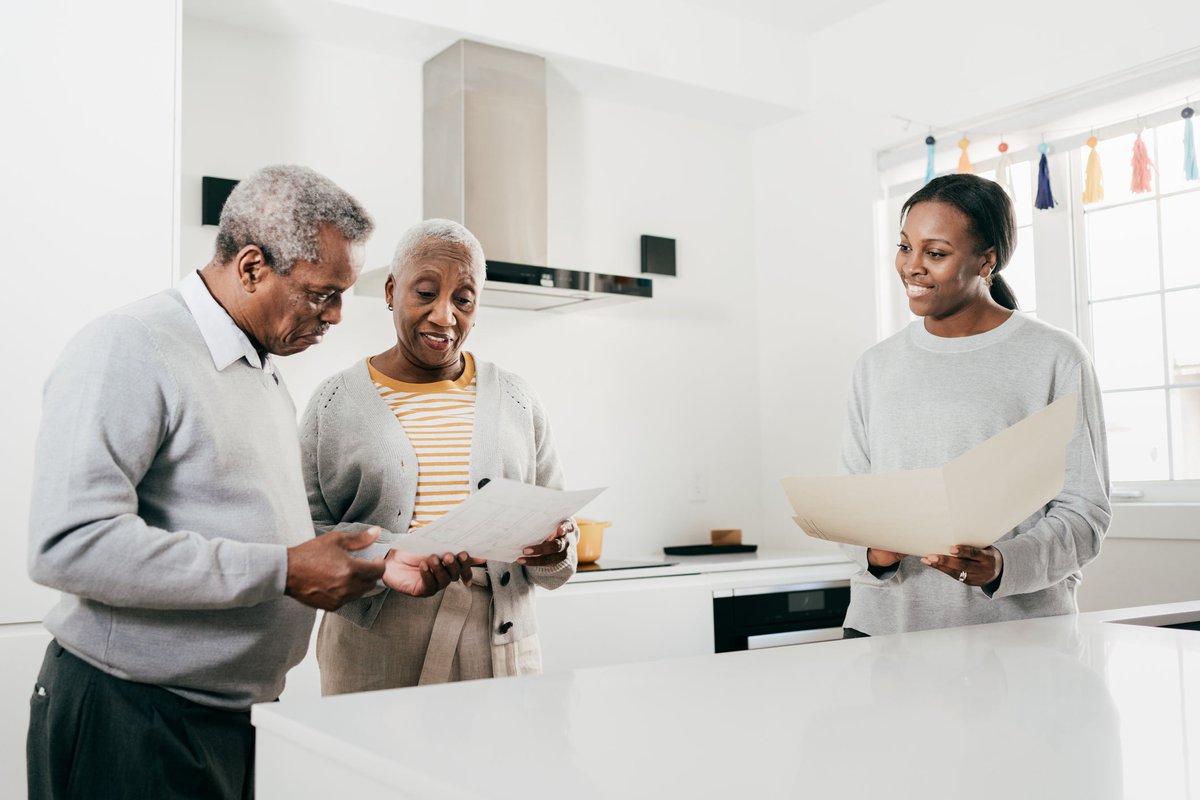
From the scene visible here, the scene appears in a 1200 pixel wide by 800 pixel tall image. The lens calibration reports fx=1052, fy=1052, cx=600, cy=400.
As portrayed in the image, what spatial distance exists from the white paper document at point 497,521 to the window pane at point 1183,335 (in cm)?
216

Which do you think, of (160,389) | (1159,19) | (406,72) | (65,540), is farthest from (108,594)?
(1159,19)

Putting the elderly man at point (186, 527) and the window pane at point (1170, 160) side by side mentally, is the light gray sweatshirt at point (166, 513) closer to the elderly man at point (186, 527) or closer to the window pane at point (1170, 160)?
the elderly man at point (186, 527)

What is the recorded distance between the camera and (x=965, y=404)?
5.42ft

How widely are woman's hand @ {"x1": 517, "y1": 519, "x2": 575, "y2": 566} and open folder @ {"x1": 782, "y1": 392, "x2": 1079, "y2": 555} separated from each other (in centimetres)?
39

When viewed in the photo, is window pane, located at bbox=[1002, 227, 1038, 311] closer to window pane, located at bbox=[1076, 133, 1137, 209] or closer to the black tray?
window pane, located at bbox=[1076, 133, 1137, 209]

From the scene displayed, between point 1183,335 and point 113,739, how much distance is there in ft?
9.22

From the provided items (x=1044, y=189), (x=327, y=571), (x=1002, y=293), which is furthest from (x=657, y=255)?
(x=327, y=571)

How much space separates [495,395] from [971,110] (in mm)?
2215

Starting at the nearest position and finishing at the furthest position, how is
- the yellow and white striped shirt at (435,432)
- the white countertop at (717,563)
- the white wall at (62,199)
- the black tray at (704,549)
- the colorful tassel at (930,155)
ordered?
the yellow and white striped shirt at (435,432)
the white wall at (62,199)
the white countertop at (717,563)
the colorful tassel at (930,155)
the black tray at (704,549)

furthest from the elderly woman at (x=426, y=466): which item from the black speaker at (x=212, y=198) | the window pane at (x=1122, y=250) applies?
the window pane at (x=1122, y=250)

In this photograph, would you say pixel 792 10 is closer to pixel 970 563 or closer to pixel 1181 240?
pixel 1181 240

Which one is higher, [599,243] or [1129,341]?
[599,243]

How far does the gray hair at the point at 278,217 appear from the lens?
129 centimetres

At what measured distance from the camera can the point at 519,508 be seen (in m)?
1.39
